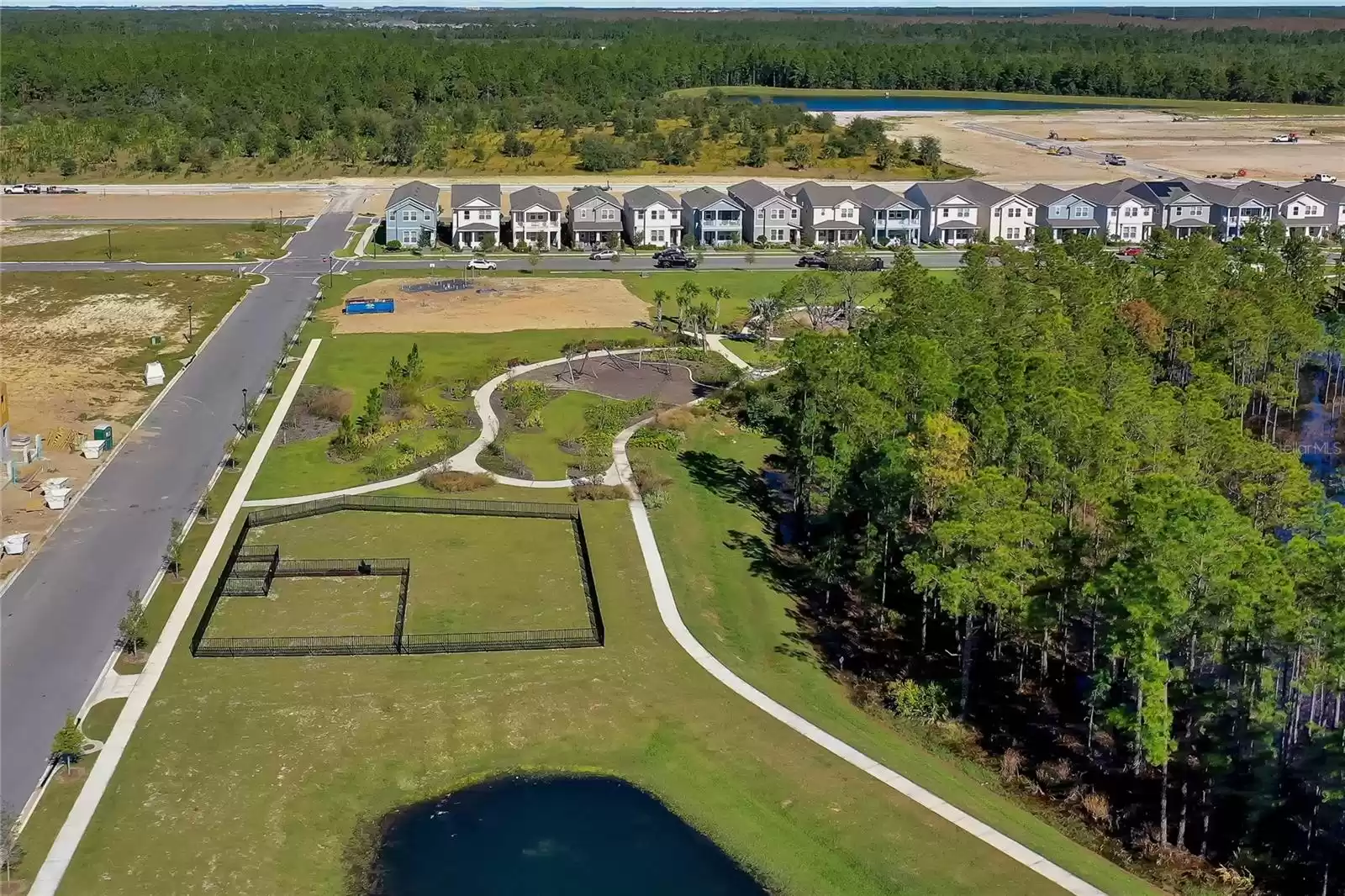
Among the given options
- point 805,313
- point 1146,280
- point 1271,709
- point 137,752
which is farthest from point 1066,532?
point 805,313

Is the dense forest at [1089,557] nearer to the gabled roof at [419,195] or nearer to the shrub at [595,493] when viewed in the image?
the shrub at [595,493]

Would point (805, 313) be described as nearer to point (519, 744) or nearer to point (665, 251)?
point (665, 251)

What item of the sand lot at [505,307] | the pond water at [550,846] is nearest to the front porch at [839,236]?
the sand lot at [505,307]

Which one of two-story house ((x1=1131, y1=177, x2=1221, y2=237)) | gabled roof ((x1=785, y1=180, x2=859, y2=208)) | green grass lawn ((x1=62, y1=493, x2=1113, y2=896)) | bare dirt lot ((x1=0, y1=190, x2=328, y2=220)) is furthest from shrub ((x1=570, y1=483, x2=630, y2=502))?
bare dirt lot ((x1=0, y1=190, x2=328, y2=220))

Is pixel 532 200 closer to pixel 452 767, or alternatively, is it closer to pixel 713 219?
pixel 713 219

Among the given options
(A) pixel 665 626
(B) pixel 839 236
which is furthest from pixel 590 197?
(A) pixel 665 626

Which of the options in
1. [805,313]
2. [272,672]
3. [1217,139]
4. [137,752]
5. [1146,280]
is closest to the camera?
[137,752]
